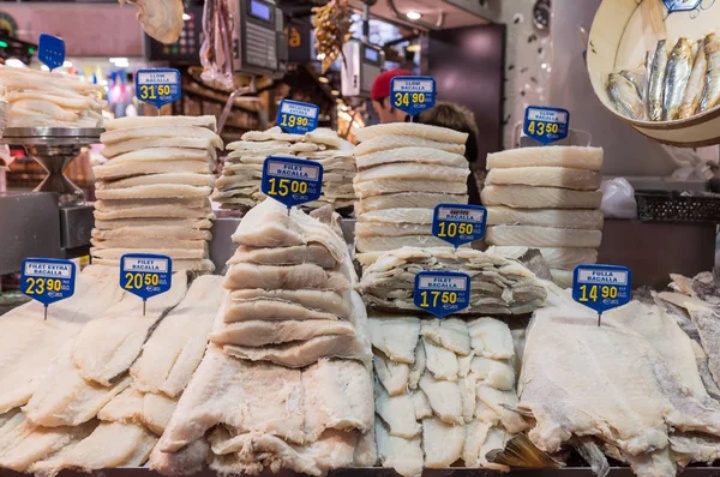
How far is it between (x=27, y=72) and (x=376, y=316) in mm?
1797

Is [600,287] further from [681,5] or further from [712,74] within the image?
[681,5]

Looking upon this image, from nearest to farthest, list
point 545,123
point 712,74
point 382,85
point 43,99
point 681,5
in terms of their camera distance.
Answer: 1. point 712,74
2. point 681,5
3. point 545,123
4. point 43,99
5. point 382,85

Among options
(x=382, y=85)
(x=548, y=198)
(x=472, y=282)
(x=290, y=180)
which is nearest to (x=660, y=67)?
(x=548, y=198)

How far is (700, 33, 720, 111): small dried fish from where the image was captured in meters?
1.84

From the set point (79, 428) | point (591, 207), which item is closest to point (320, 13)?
point (591, 207)

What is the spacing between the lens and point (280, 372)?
4.97ft

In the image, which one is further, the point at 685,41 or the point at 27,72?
the point at 27,72

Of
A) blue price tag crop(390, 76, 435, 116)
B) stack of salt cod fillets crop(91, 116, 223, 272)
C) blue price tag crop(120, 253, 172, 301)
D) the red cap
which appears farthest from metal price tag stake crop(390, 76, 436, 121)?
the red cap

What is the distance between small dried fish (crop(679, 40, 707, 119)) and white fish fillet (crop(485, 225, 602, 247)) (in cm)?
58

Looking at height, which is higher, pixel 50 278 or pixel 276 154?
pixel 276 154

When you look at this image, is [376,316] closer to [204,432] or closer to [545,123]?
[204,432]

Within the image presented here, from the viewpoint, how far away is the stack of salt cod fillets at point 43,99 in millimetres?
2465

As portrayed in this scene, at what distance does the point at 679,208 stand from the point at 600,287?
1166 millimetres

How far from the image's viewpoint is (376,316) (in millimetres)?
1882
